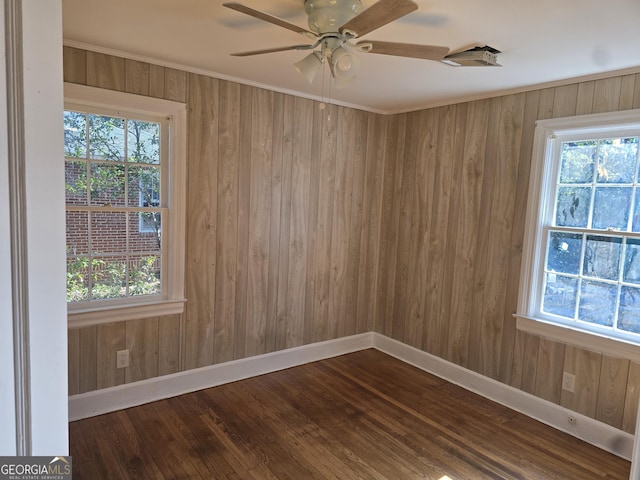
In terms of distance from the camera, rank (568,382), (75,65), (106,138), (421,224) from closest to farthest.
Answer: (75,65) → (106,138) → (568,382) → (421,224)

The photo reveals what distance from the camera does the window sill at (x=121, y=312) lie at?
2588 mm

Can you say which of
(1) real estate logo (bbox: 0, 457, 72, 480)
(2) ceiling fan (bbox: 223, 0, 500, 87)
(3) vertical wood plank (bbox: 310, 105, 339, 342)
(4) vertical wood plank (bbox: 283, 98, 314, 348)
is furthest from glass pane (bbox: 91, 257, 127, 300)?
(1) real estate logo (bbox: 0, 457, 72, 480)

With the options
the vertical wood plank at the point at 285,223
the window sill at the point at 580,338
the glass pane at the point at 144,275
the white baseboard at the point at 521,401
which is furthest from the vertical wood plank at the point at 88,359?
the window sill at the point at 580,338

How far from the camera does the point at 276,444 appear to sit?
2.50 meters

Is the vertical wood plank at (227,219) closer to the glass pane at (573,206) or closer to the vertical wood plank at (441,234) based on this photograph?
the vertical wood plank at (441,234)

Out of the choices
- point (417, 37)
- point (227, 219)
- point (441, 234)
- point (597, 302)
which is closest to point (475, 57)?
point (417, 37)

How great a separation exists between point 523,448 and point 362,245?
2143 millimetres

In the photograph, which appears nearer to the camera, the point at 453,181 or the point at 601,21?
the point at 601,21

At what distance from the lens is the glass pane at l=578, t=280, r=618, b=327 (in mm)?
2623

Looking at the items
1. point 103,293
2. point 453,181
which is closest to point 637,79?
point 453,181

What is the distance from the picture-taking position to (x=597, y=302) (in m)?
2.69

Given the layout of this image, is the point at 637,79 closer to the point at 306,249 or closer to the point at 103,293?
the point at 306,249

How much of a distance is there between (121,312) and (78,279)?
347 mm

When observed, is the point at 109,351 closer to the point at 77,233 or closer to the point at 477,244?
the point at 77,233
